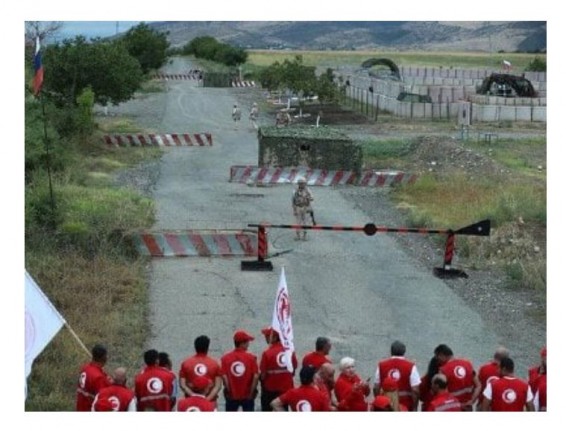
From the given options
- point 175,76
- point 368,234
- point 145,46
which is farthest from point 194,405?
point 175,76

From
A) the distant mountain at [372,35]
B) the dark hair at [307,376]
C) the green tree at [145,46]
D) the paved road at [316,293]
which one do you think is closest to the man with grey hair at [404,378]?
the dark hair at [307,376]

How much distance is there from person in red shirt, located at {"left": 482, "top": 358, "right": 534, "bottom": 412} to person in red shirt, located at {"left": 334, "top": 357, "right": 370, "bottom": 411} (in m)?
1.14

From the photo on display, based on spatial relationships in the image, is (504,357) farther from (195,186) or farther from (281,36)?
(281,36)

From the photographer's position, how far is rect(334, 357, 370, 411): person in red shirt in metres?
9.41

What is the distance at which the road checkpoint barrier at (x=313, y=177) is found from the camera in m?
27.1

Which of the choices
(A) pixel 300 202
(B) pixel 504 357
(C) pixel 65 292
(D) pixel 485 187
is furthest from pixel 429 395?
(D) pixel 485 187

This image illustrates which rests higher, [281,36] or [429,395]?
[281,36]

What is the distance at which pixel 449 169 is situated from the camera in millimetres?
29984

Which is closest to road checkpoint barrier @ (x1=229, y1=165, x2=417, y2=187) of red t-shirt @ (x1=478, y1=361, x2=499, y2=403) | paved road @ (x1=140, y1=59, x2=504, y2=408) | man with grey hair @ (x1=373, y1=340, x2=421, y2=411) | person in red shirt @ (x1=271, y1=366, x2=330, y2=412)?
paved road @ (x1=140, y1=59, x2=504, y2=408)

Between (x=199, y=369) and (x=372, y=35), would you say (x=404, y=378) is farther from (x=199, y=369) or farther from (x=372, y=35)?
(x=372, y=35)

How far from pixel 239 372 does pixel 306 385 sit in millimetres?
1260

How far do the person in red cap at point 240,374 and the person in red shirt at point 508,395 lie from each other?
2.21 metres

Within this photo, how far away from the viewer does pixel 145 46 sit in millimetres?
70250

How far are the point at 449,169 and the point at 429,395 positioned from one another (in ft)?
66.6
